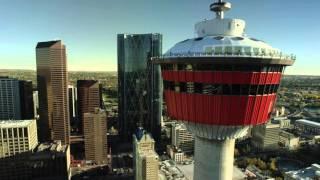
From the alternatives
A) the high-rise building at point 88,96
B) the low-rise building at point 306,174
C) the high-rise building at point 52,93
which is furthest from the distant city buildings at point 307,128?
the high-rise building at point 52,93

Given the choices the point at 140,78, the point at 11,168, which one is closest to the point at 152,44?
the point at 140,78

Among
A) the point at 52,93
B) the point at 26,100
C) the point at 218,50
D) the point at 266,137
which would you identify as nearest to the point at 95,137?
the point at 52,93

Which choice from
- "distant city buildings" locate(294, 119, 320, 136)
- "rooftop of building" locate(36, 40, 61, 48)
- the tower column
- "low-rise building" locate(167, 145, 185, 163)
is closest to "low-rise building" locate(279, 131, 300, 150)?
"distant city buildings" locate(294, 119, 320, 136)

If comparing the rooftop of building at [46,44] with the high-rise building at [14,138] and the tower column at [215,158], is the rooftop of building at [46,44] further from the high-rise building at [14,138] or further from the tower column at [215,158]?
the tower column at [215,158]

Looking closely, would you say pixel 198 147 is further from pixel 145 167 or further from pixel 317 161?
pixel 317 161

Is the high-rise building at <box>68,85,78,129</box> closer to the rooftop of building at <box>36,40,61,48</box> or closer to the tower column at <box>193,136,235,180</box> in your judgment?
the rooftop of building at <box>36,40,61,48</box>

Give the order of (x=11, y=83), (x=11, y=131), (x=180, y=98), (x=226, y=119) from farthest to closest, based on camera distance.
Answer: (x=11, y=83) → (x=11, y=131) → (x=180, y=98) → (x=226, y=119)
